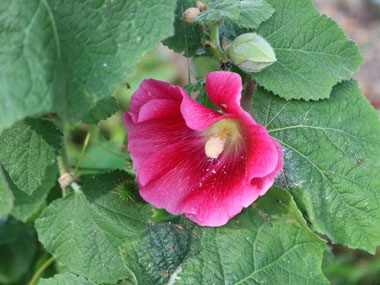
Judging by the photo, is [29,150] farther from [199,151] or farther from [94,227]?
[199,151]

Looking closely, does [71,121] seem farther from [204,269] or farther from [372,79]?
[372,79]

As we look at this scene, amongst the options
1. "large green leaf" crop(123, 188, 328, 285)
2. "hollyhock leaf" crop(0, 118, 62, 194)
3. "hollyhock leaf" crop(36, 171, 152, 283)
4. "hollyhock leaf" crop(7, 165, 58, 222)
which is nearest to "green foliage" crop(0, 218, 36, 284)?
"hollyhock leaf" crop(7, 165, 58, 222)

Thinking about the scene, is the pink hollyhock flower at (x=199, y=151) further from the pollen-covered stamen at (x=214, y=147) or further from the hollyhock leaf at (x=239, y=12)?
the hollyhock leaf at (x=239, y=12)

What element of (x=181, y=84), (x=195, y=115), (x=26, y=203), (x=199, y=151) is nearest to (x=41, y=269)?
(x=26, y=203)

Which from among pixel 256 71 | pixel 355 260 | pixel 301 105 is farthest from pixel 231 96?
pixel 355 260

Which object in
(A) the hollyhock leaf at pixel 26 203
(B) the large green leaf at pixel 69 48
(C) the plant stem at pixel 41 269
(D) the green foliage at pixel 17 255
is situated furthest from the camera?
(D) the green foliage at pixel 17 255

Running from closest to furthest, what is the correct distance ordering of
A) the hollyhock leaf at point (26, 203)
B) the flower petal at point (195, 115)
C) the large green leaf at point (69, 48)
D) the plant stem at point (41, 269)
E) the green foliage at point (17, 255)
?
the large green leaf at point (69, 48), the flower petal at point (195, 115), the hollyhock leaf at point (26, 203), the plant stem at point (41, 269), the green foliage at point (17, 255)

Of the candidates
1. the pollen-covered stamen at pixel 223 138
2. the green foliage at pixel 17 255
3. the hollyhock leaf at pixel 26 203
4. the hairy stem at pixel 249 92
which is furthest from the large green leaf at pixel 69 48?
the green foliage at pixel 17 255
